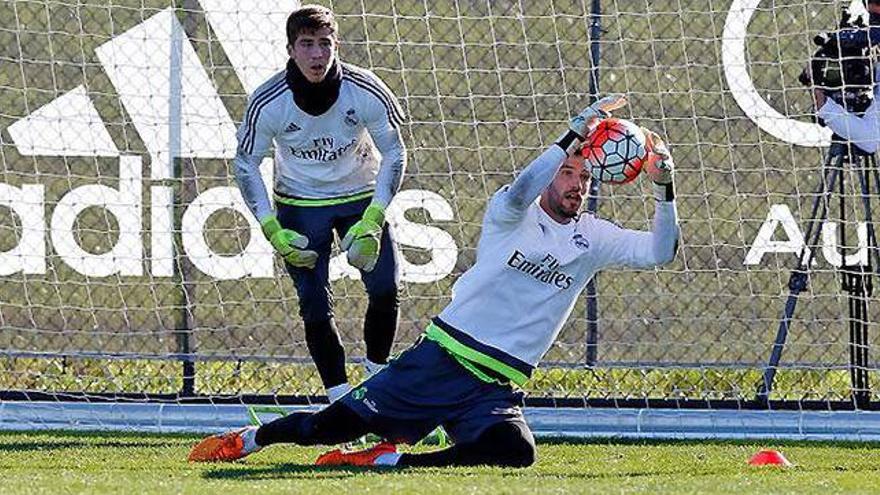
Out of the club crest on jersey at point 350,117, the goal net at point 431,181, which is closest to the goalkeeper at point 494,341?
the club crest on jersey at point 350,117

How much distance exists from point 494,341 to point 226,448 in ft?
4.17

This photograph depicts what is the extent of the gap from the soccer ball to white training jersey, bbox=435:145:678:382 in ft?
1.00

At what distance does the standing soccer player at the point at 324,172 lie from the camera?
867 centimetres

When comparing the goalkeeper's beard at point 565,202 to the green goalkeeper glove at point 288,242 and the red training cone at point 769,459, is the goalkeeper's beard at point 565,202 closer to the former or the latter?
the green goalkeeper glove at point 288,242

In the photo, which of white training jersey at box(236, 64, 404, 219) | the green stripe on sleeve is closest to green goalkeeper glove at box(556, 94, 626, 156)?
the green stripe on sleeve

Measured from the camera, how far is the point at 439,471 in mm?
7633

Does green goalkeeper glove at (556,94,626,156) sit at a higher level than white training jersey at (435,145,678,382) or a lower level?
higher

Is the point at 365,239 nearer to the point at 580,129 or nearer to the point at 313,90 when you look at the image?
the point at 313,90

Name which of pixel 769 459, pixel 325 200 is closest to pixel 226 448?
pixel 325 200

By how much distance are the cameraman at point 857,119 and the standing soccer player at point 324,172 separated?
2.48 m

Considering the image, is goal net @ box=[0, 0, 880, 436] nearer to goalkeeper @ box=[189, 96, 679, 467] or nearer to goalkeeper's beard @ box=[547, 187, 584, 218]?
goalkeeper @ box=[189, 96, 679, 467]

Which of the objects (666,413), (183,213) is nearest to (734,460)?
(666,413)

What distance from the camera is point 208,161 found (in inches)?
422

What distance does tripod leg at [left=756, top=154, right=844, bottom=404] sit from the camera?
1038 cm
